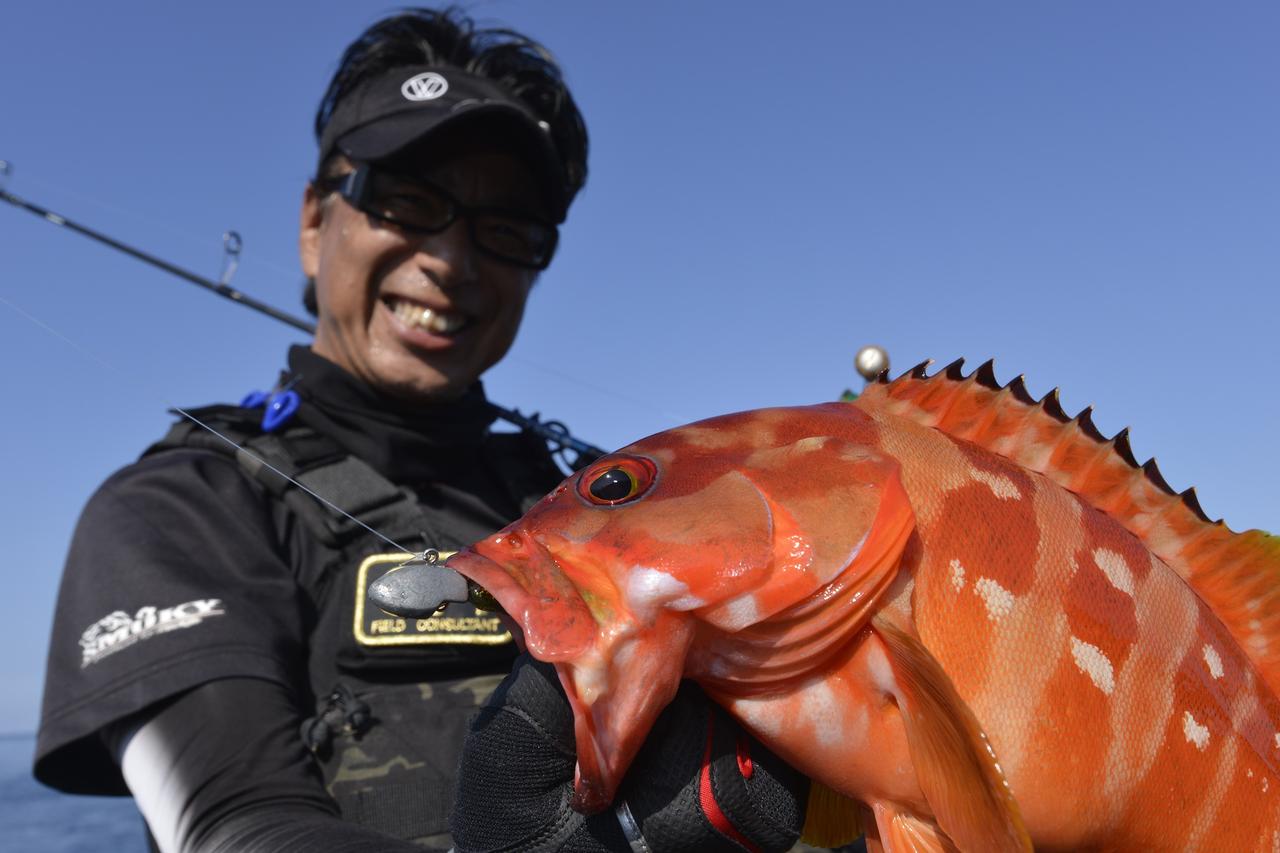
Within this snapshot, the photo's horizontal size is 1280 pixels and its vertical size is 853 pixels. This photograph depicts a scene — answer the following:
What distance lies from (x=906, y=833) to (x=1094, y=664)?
441 mm

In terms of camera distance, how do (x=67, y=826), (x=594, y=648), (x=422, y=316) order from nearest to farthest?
(x=594, y=648)
(x=422, y=316)
(x=67, y=826)

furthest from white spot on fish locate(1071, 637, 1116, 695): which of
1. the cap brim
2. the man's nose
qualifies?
the cap brim

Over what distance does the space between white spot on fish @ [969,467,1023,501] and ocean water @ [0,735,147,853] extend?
8393mm

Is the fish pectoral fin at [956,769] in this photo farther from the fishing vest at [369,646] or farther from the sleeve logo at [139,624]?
the sleeve logo at [139,624]

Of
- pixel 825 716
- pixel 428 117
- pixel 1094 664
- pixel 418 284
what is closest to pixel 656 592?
pixel 825 716

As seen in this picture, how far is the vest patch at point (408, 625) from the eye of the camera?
2613mm

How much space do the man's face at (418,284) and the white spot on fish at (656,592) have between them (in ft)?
6.97

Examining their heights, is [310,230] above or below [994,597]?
above

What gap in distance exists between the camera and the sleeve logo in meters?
2.34

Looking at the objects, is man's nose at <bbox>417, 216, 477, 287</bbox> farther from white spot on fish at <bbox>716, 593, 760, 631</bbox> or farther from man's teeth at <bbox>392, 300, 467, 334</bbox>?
white spot on fish at <bbox>716, 593, 760, 631</bbox>

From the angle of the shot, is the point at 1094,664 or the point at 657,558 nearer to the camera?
the point at 657,558

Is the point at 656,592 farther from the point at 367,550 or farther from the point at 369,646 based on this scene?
the point at 367,550

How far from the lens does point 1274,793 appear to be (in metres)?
1.77

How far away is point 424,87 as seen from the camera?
11.2 feet
